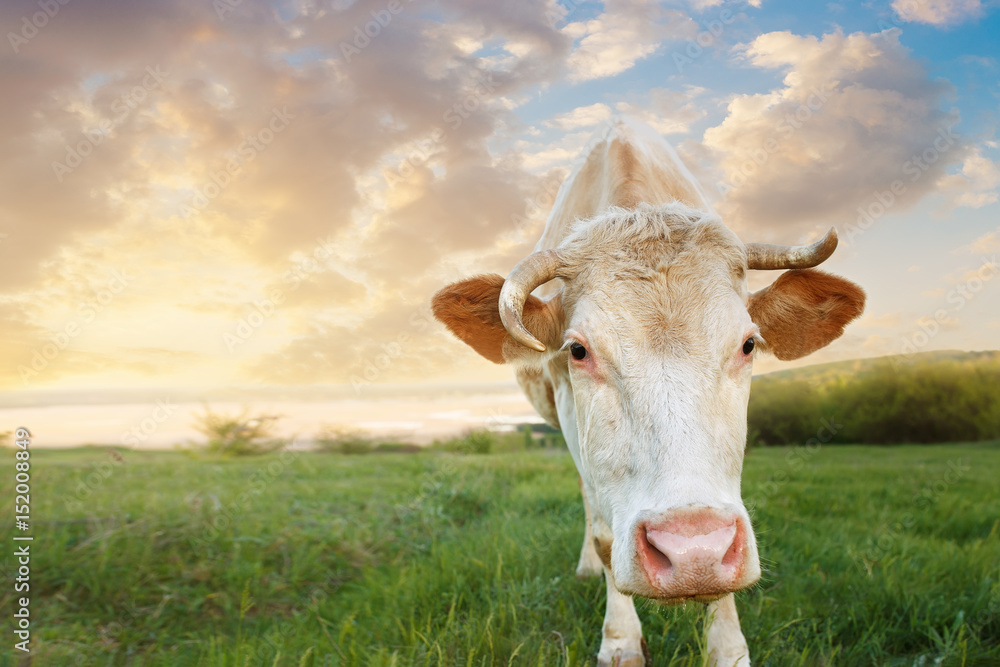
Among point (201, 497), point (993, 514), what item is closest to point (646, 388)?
point (201, 497)

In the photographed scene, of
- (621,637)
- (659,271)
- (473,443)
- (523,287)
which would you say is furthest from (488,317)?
(473,443)

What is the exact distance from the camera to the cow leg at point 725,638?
8.98ft

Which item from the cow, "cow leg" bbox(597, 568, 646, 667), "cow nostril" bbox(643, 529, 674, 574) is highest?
the cow

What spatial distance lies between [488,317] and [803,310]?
1.61 m

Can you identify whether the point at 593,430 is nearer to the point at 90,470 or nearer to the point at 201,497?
the point at 201,497

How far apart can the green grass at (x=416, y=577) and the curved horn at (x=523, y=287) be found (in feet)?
4.09

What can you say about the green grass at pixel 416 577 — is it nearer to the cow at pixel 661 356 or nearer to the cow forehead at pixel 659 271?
the cow at pixel 661 356

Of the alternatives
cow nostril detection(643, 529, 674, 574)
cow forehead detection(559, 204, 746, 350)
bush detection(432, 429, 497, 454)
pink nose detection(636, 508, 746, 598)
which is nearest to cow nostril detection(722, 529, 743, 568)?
pink nose detection(636, 508, 746, 598)

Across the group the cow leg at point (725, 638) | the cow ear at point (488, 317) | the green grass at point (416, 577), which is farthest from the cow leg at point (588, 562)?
the cow ear at point (488, 317)

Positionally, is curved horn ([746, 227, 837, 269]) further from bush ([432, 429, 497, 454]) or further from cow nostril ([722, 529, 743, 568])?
bush ([432, 429, 497, 454])

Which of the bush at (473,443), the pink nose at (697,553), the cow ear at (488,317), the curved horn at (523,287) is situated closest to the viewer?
the pink nose at (697,553)

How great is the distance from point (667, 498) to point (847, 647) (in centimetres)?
188

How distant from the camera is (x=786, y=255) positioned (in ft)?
8.98

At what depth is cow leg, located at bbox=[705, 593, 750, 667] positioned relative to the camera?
274 cm
